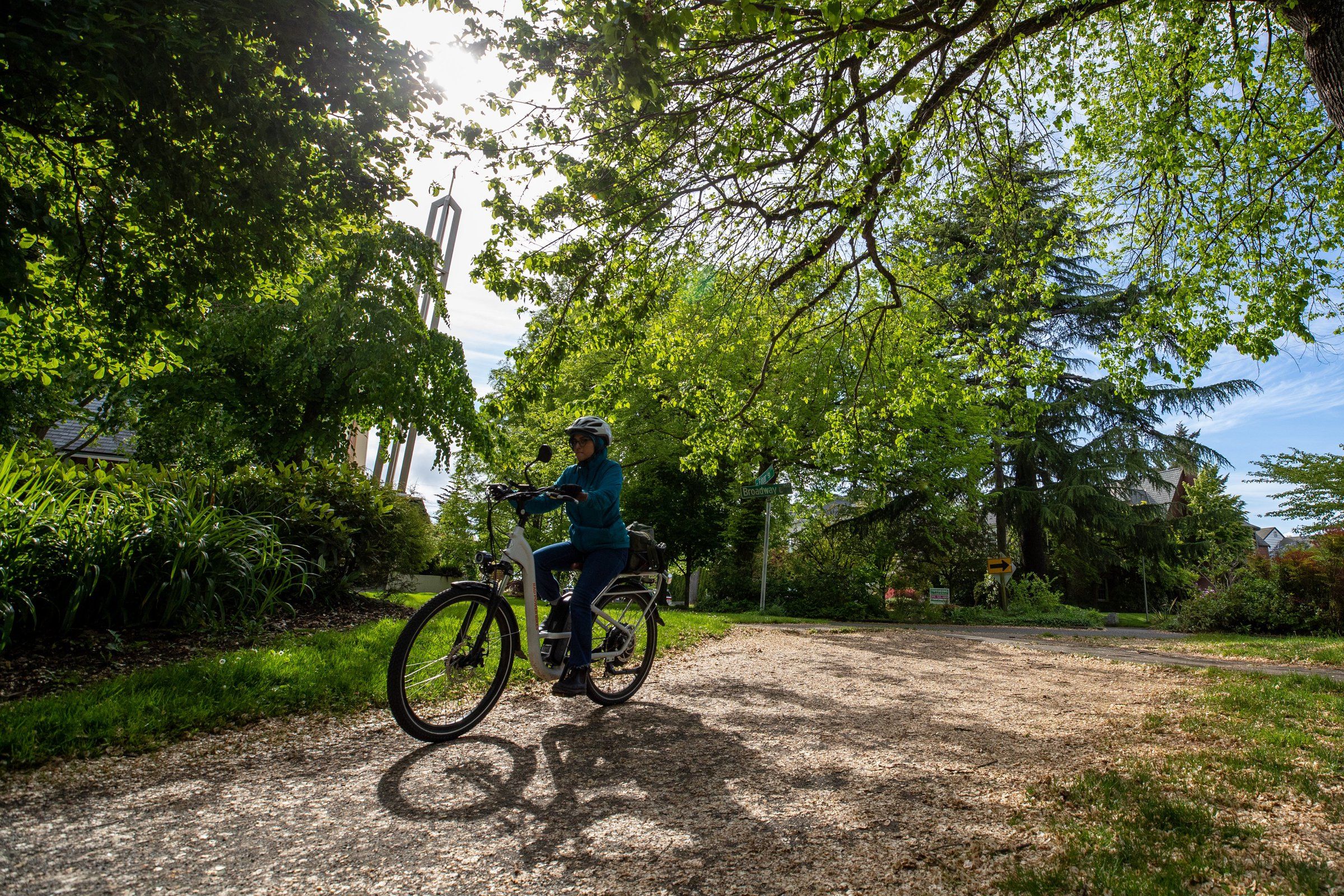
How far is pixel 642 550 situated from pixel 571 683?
1.08 meters

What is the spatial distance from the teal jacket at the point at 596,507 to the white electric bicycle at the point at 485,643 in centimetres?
21

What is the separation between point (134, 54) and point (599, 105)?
11.5 feet

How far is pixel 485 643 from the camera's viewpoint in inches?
166

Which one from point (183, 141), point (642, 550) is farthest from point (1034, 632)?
point (183, 141)

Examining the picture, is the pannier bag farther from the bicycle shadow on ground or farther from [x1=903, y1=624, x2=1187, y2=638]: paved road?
[x1=903, y1=624, x2=1187, y2=638]: paved road

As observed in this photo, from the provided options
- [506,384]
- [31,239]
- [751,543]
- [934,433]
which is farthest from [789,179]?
[751,543]

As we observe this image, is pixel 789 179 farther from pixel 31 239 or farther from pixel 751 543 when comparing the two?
pixel 751 543

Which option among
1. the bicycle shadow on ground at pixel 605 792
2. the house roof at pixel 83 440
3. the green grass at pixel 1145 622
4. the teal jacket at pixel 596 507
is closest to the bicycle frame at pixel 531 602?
the teal jacket at pixel 596 507

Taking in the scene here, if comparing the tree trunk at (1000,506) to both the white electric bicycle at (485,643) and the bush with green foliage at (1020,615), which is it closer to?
the bush with green foliage at (1020,615)

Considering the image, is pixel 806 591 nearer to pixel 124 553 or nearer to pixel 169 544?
pixel 169 544

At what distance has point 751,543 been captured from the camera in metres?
20.3

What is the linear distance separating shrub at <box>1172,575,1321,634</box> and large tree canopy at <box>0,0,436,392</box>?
17.2 metres

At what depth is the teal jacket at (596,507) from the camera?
4.52 metres

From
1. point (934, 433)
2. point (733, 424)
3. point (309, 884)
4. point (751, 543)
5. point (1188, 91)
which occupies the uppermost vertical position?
Answer: point (1188, 91)
